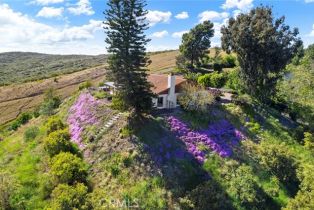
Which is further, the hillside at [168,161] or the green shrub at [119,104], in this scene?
the green shrub at [119,104]

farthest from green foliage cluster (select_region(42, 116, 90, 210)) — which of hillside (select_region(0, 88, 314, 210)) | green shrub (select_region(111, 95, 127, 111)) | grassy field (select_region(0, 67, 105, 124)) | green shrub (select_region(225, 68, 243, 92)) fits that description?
grassy field (select_region(0, 67, 105, 124))

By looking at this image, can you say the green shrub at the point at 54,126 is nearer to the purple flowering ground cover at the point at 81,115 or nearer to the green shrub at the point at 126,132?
the purple flowering ground cover at the point at 81,115

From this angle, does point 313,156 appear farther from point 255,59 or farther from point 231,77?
point 231,77

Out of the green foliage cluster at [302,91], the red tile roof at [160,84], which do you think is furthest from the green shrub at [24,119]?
the green foliage cluster at [302,91]

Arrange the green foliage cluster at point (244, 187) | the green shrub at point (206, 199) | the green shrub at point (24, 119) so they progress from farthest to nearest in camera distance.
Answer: the green shrub at point (24, 119), the green foliage cluster at point (244, 187), the green shrub at point (206, 199)

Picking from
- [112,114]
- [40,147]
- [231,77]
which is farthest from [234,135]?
[40,147]

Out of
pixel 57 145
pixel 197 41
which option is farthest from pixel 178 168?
pixel 197 41

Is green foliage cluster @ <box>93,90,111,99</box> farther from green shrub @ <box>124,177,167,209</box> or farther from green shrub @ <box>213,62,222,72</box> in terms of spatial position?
green shrub @ <box>213,62,222,72</box>
